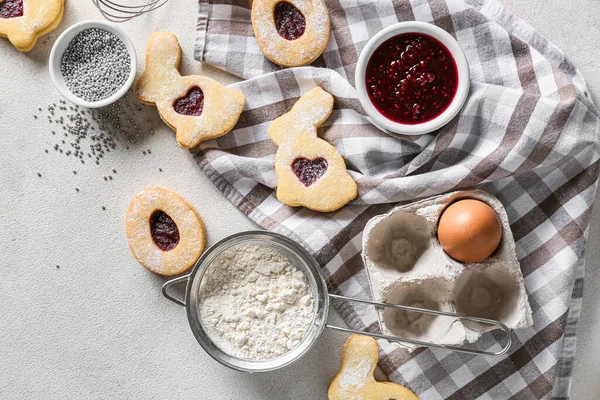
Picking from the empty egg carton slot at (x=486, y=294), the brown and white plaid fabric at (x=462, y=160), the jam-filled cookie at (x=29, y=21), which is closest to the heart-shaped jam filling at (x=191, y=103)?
the brown and white plaid fabric at (x=462, y=160)

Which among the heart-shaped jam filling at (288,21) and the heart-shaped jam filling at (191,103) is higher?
the heart-shaped jam filling at (288,21)

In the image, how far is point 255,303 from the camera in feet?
5.81

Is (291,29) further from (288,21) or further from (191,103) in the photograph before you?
(191,103)

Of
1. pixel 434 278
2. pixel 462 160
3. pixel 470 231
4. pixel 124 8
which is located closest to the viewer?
pixel 470 231

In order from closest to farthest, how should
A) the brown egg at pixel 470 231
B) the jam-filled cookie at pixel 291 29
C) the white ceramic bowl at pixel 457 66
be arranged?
1. the brown egg at pixel 470 231
2. the white ceramic bowl at pixel 457 66
3. the jam-filled cookie at pixel 291 29

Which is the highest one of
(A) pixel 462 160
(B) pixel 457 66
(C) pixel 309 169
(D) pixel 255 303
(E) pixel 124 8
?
(B) pixel 457 66

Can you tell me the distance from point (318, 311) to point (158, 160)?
680 millimetres

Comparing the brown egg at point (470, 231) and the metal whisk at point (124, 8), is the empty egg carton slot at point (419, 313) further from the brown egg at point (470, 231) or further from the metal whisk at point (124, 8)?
the metal whisk at point (124, 8)

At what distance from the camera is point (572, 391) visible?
6.16 ft

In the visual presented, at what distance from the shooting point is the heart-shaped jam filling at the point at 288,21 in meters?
1.86

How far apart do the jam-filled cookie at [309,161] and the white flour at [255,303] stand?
190 millimetres

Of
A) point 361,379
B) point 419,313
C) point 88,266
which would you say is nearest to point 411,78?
point 419,313

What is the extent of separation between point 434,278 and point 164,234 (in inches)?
31.2

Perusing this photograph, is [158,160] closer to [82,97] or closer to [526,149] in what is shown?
[82,97]
